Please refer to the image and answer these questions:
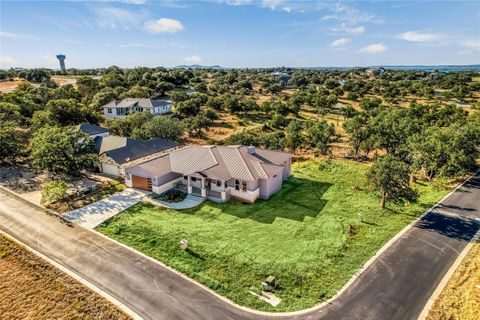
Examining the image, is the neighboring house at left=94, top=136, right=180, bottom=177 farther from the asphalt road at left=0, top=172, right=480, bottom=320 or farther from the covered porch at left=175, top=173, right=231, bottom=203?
the asphalt road at left=0, top=172, right=480, bottom=320

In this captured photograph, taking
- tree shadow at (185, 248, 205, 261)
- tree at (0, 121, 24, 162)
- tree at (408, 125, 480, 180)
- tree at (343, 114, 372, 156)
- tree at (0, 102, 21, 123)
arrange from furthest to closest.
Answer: tree at (0, 102, 21, 123) → tree at (343, 114, 372, 156) → tree at (0, 121, 24, 162) → tree at (408, 125, 480, 180) → tree shadow at (185, 248, 205, 261)

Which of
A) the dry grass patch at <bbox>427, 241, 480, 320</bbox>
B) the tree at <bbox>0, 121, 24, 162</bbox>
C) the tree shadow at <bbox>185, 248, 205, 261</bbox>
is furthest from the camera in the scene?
the tree at <bbox>0, 121, 24, 162</bbox>

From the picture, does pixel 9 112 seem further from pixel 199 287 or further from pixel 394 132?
pixel 394 132

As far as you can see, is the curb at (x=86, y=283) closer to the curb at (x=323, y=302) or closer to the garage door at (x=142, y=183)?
the curb at (x=323, y=302)

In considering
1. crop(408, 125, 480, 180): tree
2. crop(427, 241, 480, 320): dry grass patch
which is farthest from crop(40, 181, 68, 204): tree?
crop(408, 125, 480, 180): tree

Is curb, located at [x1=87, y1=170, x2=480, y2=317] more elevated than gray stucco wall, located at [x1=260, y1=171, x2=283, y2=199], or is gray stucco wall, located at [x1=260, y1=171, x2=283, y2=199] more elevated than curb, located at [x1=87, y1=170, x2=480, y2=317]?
gray stucco wall, located at [x1=260, y1=171, x2=283, y2=199]

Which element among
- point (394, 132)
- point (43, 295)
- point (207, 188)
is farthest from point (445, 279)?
point (394, 132)

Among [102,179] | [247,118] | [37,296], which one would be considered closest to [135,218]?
[37,296]

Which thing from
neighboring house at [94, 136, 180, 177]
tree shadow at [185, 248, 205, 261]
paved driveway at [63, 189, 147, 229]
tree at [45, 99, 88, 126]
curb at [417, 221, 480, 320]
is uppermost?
tree at [45, 99, 88, 126]
